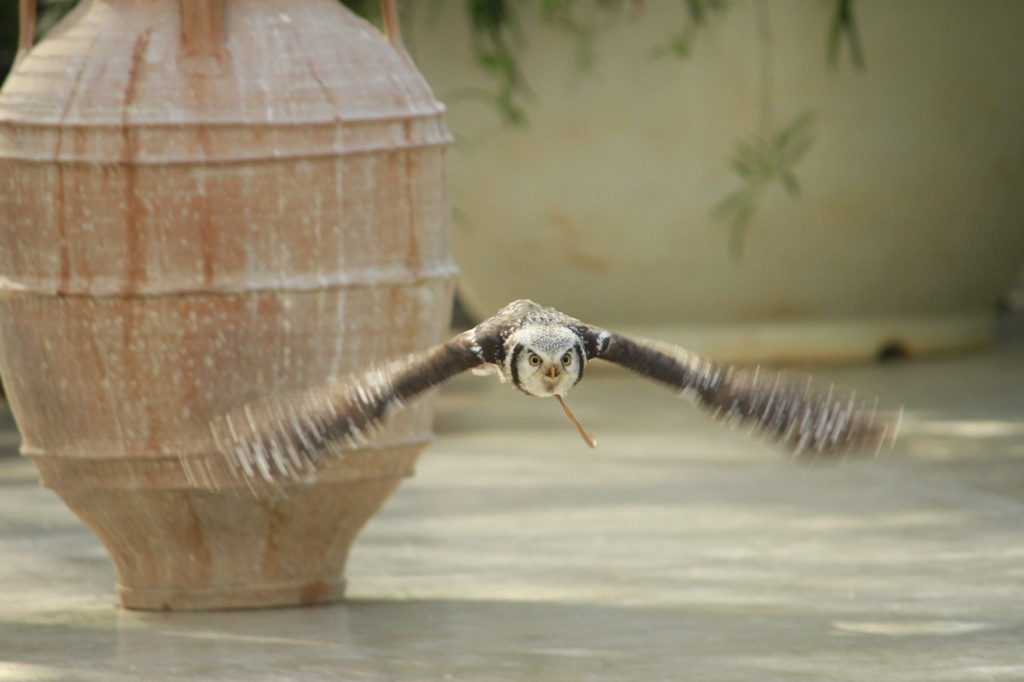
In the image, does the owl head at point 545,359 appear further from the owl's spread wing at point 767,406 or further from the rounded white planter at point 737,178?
the rounded white planter at point 737,178

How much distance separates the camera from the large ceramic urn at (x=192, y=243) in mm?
2354

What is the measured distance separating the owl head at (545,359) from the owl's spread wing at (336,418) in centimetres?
7

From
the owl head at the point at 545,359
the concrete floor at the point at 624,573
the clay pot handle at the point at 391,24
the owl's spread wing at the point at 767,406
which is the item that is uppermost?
the clay pot handle at the point at 391,24

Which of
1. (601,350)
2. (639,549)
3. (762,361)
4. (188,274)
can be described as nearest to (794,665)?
(601,350)

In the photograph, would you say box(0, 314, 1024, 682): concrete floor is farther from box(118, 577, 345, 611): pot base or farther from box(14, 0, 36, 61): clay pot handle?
box(14, 0, 36, 61): clay pot handle

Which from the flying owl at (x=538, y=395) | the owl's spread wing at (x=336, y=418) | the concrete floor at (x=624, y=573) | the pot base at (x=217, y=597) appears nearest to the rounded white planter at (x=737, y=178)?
the concrete floor at (x=624, y=573)

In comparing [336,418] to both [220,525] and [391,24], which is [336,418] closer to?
[220,525]

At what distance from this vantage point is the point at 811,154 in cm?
465

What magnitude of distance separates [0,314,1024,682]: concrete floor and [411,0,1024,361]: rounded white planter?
2.30 ft

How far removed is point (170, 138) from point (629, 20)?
2.49 meters

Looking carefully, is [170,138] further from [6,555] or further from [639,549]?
[639,549]

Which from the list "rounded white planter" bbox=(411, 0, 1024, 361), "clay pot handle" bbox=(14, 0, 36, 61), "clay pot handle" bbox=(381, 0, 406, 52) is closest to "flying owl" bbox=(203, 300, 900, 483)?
"clay pot handle" bbox=(381, 0, 406, 52)

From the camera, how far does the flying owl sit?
203 centimetres

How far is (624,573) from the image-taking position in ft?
9.23
